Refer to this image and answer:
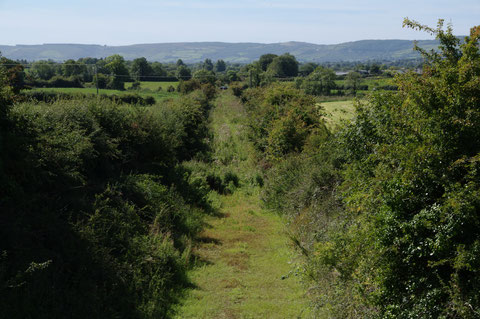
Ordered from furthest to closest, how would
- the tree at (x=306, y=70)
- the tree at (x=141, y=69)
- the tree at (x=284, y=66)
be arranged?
the tree at (x=306, y=70) → the tree at (x=141, y=69) → the tree at (x=284, y=66)

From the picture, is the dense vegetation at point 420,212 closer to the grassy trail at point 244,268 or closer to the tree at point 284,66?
the grassy trail at point 244,268

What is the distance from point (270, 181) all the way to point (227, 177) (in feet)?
9.77

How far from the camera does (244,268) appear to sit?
9.91 m

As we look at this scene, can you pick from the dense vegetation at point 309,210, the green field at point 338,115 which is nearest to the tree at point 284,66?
the green field at point 338,115

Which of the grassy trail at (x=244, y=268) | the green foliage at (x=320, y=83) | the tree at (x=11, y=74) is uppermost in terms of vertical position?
the green foliage at (x=320, y=83)

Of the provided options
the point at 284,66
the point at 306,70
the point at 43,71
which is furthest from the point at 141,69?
the point at 306,70

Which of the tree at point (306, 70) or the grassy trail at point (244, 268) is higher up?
the tree at point (306, 70)

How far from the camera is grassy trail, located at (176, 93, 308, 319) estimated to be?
25.2 feet

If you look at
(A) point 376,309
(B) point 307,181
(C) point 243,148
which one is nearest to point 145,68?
(C) point 243,148

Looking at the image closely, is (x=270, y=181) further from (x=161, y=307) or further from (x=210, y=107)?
(x=210, y=107)

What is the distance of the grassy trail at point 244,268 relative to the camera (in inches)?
302

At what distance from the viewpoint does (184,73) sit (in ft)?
282

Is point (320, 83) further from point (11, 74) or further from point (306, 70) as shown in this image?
point (11, 74)

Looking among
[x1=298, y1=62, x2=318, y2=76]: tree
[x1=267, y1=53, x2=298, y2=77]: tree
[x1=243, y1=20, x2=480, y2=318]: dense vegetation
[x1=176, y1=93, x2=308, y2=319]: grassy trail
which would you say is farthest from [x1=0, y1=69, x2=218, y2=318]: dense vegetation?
[x1=298, y1=62, x2=318, y2=76]: tree
